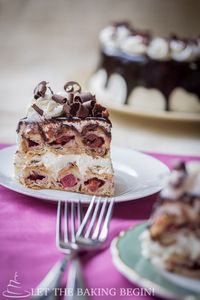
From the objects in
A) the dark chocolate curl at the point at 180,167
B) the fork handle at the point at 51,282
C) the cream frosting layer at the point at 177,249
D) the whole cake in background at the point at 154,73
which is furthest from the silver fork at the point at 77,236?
the whole cake in background at the point at 154,73

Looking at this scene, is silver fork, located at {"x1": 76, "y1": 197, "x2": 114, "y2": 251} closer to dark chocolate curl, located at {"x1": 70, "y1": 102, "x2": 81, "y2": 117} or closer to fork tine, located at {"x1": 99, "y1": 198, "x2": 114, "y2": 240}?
fork tine, located at {"x1": 99, "y1": 198, "x2": 114, "y2": 240}

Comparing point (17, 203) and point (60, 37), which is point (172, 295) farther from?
point (60, 37)

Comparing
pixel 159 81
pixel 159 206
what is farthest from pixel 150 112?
pixel 159 206

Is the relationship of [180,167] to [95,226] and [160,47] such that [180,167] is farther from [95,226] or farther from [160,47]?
[160,47]

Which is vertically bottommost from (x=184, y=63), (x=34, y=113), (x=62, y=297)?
(x=62, y=297)

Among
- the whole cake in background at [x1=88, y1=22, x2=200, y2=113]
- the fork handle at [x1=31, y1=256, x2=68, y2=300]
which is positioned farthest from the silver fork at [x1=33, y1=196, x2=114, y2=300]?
the whole cake in background at [x1=88, y1=22, x2=200, y2=113]

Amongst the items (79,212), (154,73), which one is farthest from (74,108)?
(154,73)
